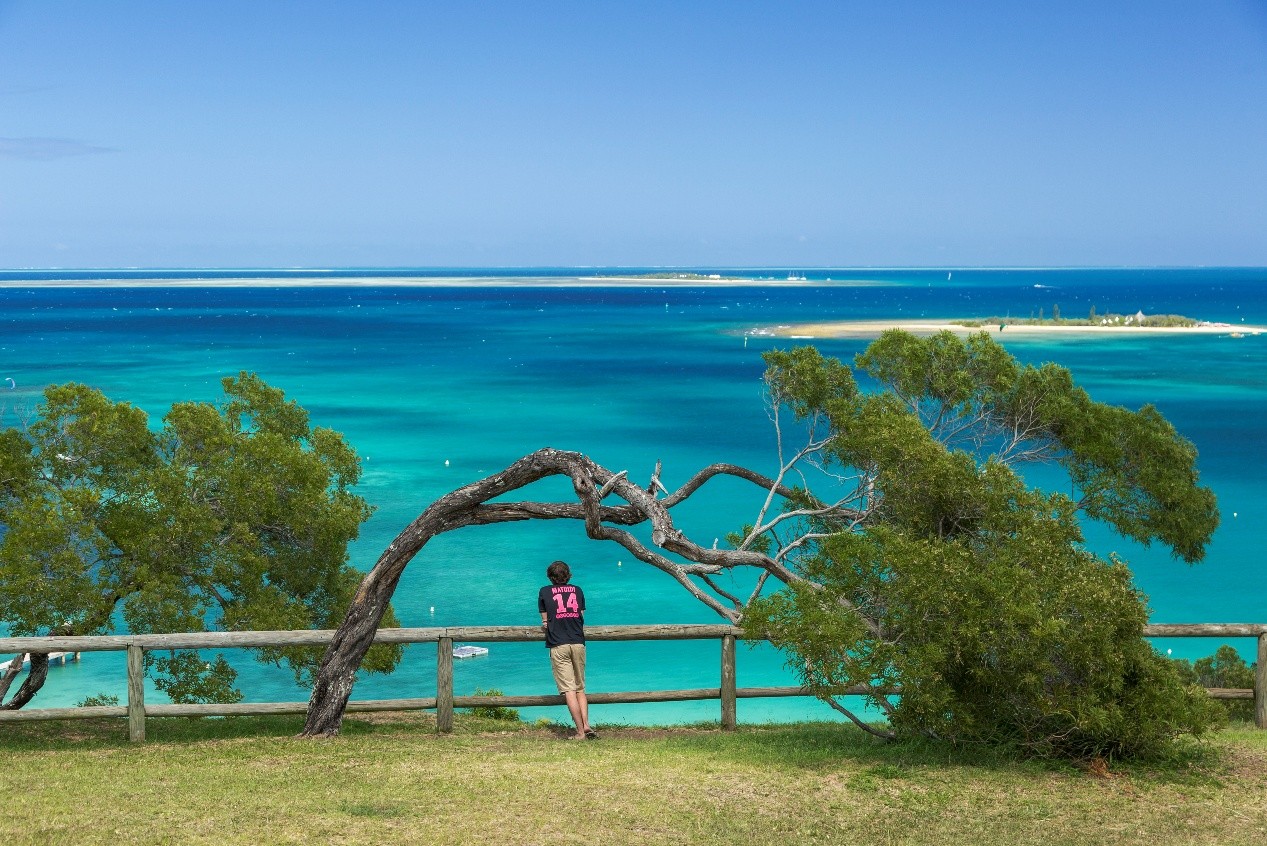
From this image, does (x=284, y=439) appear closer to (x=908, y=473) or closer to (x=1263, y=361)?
(x=908, y=473)

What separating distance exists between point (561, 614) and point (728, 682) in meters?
1.89

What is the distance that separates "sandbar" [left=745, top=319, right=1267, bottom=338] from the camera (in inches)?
4341

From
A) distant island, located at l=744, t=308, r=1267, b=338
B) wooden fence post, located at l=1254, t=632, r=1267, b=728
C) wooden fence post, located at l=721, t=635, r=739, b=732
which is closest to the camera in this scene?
wooden fence post, located at l=721, t=635, r=739, b=732

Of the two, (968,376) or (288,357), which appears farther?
(288,357)

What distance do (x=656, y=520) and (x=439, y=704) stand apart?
9.32 ft

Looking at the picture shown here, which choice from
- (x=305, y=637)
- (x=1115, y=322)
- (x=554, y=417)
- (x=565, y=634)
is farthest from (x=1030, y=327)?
(x=305, y=637)

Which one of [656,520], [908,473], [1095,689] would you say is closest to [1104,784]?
[1095,689]

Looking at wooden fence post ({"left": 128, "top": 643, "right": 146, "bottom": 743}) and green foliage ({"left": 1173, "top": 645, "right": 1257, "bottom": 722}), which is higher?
wooden fence post ({"left": 128, "top": 643, "right": 146, "bottom": 743})

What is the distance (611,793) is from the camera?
892cm

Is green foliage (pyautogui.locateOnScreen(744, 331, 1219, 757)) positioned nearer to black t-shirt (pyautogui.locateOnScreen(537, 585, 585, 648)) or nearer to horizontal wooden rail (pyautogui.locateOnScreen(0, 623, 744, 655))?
horizontal wooden rail (pyautogui.locateOnScreen(0, 623, 744, 655))

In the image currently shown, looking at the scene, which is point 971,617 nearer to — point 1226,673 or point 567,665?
point 567,665

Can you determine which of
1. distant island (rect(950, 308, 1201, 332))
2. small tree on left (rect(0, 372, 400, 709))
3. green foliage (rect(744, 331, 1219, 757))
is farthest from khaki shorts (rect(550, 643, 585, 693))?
distant island (rect(950, 308, 1201, 332))

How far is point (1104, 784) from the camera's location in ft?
30.4

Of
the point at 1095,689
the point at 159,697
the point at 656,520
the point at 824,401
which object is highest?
the point at 824,401
